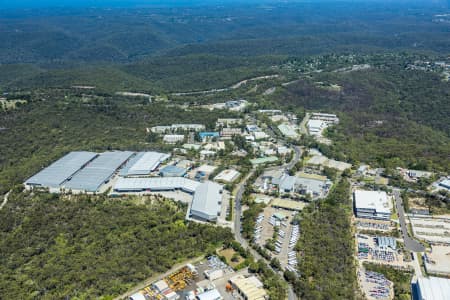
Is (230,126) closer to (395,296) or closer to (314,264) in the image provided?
(314,264)

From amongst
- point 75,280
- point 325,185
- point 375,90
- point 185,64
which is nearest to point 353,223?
point 325,185

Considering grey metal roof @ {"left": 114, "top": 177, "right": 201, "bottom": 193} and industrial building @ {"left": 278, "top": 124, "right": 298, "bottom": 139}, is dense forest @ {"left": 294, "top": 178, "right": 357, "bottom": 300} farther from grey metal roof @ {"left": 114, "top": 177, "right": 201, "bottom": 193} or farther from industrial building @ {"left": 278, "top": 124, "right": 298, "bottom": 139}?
industrial building @ {"left": 278, "top": 124, "right": 298, "bottom": 139}

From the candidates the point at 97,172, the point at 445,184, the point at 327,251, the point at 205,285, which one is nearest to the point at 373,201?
the point at 327,251

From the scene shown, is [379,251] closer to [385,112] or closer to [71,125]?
[385,112]

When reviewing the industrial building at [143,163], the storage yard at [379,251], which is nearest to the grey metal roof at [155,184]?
the industrial building at [143,163]

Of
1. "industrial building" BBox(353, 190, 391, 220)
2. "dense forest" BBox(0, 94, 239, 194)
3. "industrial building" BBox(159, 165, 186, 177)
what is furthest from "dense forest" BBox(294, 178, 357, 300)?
"dense forest" BBox(0, 94, 239, 194)

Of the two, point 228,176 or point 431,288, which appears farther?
point 228,176
